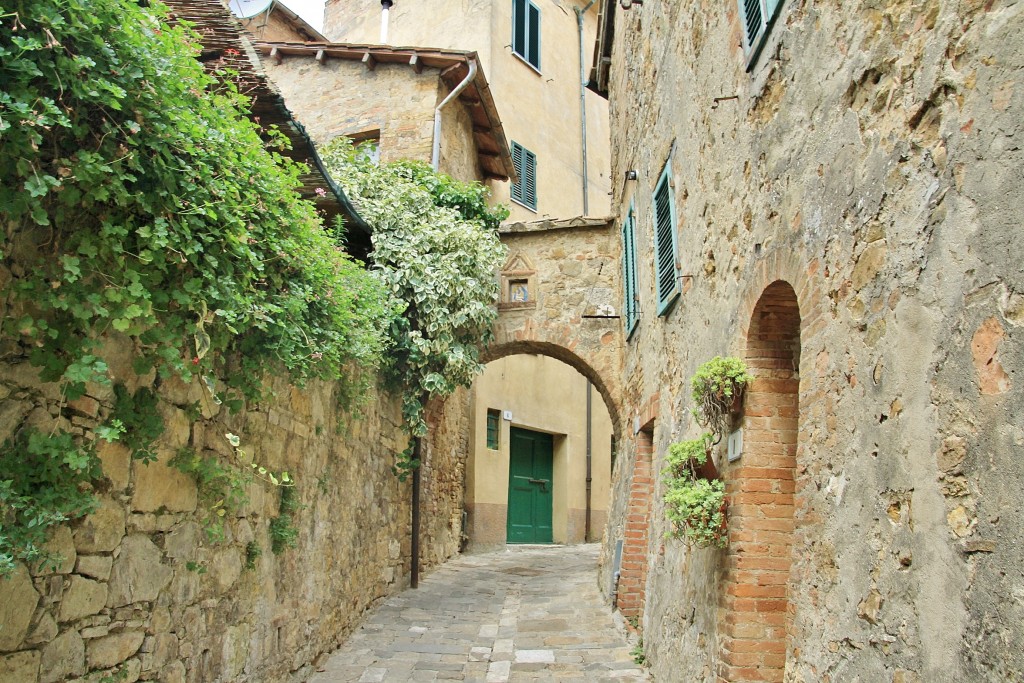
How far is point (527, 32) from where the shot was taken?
48.8 feet

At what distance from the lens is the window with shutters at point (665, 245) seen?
5.64 meters

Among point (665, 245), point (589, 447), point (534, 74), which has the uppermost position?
point (534, 74)

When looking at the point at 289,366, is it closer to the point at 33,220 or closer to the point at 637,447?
the point at 33,220

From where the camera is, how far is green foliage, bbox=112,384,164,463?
123 inches

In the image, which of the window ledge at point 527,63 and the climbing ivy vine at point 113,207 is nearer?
the climbing ivy vine at point 113,207

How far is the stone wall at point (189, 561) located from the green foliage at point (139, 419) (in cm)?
5

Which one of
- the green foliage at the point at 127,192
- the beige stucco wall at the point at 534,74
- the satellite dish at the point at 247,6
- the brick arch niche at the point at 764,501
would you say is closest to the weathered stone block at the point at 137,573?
the green foliage at the point at 127,192

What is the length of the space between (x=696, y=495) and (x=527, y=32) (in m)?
12.8

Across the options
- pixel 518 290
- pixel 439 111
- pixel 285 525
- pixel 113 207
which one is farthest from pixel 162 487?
pixel 439 111

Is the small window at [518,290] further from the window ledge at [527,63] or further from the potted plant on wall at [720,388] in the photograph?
the window ledge at [527,63]

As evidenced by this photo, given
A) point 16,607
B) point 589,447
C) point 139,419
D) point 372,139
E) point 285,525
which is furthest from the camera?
point 589,447

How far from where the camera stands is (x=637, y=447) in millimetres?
7422

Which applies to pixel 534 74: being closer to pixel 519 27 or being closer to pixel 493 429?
pixel 519 27

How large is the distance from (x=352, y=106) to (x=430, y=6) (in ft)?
15.4
